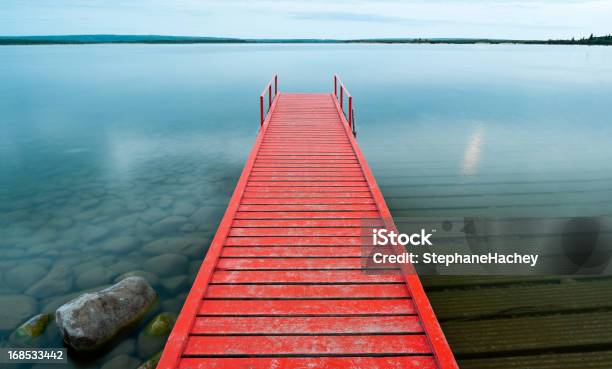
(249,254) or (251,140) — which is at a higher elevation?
(249,254)

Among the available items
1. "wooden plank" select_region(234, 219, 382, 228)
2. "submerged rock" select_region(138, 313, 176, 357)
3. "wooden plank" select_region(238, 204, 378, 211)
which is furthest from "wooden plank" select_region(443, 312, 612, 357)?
"submerged rock" select_region(138, 313, 176, 357)

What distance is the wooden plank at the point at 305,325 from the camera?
3.38 metres

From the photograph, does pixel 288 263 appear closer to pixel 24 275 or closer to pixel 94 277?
pixel 94 277

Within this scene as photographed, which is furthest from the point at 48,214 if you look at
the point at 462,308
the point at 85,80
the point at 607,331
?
the point at 85,80

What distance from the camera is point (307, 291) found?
390 cm

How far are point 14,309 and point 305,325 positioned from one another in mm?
5048

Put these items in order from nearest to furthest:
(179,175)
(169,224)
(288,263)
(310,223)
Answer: (288,263)
(310,223)
(169,224)
(179,175)

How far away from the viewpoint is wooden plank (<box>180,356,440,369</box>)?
305 cm

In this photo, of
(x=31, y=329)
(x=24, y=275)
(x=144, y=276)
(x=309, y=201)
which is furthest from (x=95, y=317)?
(x=309, y=201)

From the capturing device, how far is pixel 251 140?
59.5 feet

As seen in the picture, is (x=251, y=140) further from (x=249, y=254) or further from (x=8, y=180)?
(x=249, y=254)

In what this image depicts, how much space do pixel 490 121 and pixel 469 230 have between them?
56.3ft

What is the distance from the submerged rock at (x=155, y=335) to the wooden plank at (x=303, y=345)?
2.24m

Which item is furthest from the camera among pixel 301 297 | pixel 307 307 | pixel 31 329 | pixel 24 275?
pixel 24 275
